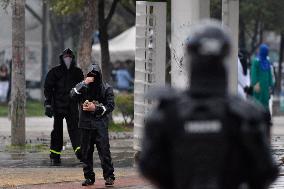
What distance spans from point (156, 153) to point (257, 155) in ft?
1.85

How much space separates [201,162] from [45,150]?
13507 millimetres

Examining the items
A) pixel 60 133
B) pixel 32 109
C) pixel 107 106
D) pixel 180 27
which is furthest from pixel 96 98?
pixel 32 109

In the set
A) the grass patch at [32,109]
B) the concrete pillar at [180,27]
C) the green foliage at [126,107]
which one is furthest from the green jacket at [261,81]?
the grass patch at [32,109]

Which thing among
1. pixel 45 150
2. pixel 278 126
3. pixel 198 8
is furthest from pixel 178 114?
pixel 278 126

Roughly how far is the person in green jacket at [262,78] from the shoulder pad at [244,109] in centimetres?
1138

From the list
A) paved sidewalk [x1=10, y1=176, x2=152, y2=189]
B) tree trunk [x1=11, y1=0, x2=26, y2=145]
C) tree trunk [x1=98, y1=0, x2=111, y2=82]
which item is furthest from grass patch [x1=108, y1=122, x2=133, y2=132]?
paved sidewalk [x1=10, y1=176, x2=152, y2=189]

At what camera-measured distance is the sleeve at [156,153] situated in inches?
218

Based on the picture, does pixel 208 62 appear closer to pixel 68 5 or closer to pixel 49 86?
pixel 49 86

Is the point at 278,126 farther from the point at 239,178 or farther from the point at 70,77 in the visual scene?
the point at 239,178

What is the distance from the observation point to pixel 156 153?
558 cm

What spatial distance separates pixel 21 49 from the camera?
19359 millimetres

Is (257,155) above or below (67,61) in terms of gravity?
below

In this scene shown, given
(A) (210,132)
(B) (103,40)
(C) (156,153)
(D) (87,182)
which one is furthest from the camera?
(B) (103,40)

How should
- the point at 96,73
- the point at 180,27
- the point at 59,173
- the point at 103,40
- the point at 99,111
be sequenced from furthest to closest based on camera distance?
the point at 103,40 → the point at 180,27 → the point at 59,173 → the point at 96,73 → the point at 99,111
